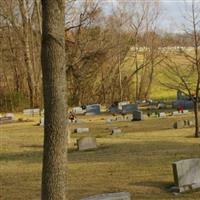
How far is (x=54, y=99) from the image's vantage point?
480cm

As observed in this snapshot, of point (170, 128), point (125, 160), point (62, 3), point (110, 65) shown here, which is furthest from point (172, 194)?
point (110, 65)

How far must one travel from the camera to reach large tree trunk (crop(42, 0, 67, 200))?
4766 millimetres

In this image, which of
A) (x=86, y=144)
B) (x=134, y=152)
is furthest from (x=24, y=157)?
(x=134, y=152)

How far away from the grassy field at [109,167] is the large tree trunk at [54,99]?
14.8 ft

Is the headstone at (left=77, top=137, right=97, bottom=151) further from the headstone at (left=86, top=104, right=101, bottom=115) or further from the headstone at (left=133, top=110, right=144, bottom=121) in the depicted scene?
the headstone at (left=86, top=104, right=101, bottom=115)

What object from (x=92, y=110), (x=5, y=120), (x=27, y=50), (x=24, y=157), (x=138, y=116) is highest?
(x=27, y=50)

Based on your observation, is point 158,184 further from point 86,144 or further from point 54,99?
point 86,144

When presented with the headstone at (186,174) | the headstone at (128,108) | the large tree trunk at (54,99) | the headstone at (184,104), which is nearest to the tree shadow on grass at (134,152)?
the headstone at (186,174)

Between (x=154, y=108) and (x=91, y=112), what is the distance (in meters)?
5.14

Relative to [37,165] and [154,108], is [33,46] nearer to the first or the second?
[154,108]

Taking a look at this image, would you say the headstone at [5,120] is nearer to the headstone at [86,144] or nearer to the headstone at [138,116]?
the headstone at [138,116]

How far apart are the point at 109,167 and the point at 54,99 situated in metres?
8.22

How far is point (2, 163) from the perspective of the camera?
15094mm

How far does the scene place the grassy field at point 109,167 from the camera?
995cm
